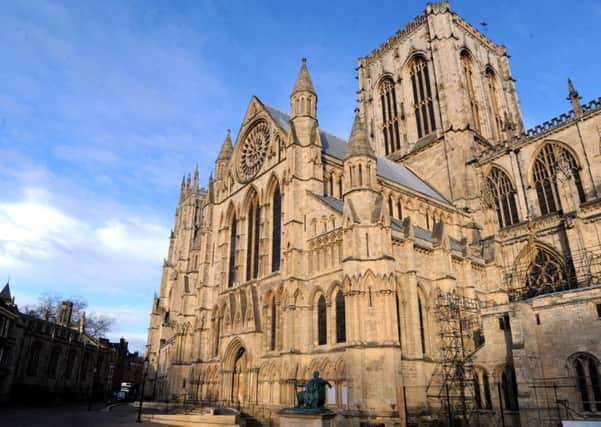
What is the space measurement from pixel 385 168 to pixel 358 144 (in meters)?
13.1

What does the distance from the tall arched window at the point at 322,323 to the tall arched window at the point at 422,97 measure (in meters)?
27.3

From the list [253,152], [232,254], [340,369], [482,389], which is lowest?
[482,389]

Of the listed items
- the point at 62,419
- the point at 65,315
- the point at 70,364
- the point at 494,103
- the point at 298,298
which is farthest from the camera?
the point at 65,315

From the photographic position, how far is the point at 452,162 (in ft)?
135

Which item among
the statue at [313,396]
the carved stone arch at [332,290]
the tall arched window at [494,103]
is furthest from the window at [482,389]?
the tall arched window at [494,103]

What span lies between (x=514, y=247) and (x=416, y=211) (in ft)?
24.6

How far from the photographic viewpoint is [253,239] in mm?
33969

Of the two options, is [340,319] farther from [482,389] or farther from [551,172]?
[551,172]

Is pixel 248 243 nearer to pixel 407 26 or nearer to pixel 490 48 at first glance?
pixel 407 26

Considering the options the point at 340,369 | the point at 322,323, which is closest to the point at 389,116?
the point at 322,323

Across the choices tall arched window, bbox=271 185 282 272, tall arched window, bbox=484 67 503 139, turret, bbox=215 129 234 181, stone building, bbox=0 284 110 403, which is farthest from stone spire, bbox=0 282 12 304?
tall arched window, bbox=484 67 503 139

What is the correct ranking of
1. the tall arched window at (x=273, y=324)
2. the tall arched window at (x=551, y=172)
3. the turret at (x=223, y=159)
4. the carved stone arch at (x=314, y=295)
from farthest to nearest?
1. the turret at (x=223, y=159)
2. the tall arched window at (x=551, y=172)
3. the tall arched window at (x=273, y=324)
4. the carved stone arch at (x=314, y=295)

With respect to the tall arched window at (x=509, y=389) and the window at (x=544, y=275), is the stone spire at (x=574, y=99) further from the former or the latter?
the tall arched window at (x=509, y=389)

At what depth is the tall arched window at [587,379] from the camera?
18578 mm
